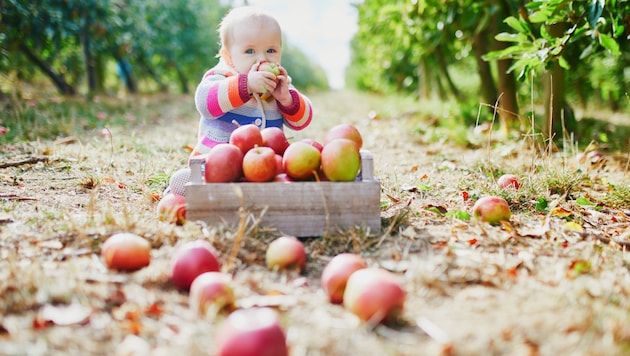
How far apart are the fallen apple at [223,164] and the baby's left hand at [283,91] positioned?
2.22 ft

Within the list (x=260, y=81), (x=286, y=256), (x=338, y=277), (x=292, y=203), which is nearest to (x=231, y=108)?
(x=260, y=81)

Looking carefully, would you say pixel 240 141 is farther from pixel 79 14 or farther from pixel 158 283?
pixel 79 14

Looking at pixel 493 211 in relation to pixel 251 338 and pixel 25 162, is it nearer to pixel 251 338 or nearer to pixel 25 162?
pixel 251 338

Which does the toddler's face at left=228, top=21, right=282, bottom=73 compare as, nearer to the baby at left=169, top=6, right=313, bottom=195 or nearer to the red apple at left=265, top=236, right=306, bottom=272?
the baby at left=169, top=6, right=313, bottom=195

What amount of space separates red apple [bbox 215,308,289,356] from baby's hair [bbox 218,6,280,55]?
2062 mm

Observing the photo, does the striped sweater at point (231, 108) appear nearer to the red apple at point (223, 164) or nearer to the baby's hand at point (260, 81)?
the baby's hand at point (260, 81)

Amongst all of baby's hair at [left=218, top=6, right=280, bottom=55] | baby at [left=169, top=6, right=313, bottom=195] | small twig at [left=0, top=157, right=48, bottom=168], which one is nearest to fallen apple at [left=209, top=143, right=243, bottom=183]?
baby at [left=169, top=6, right=313, bottom=195]

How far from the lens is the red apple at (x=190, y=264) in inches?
74.9

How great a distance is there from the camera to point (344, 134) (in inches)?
109

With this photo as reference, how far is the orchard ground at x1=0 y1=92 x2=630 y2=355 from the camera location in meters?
1.54

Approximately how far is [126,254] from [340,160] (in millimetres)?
1067

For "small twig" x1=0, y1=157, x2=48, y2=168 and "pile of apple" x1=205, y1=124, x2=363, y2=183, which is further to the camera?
"small twig" x1=0, y1=157, x2=48, y2=168

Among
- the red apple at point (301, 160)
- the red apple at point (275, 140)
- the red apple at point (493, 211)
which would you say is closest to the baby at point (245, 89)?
the red apple at point (275, 140)

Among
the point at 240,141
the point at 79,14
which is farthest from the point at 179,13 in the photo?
the point at 240,141
